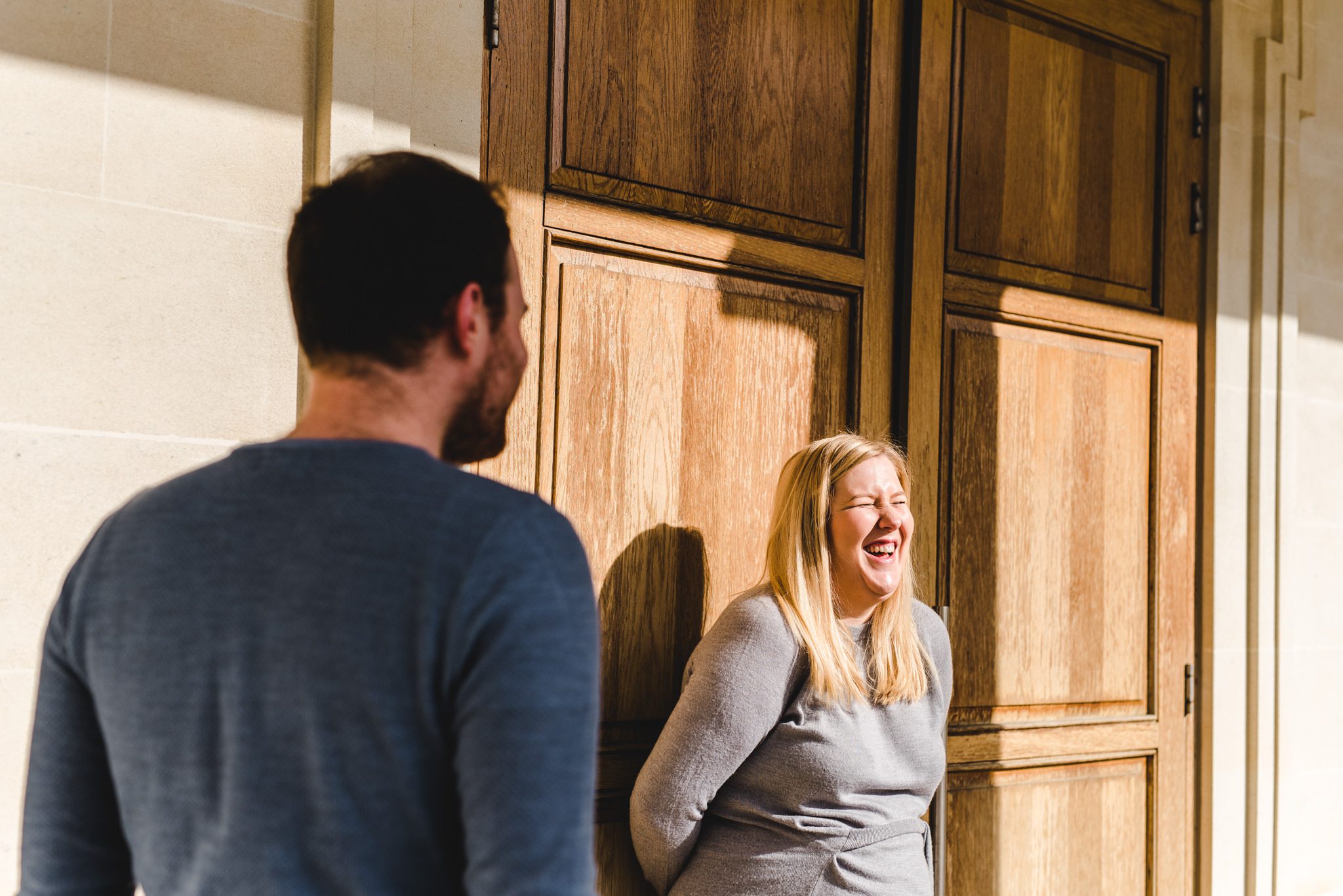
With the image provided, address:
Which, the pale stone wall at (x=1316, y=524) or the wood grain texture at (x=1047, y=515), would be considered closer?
the wood grain texture at (x=1047, y=515)

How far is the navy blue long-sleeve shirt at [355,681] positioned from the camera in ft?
2.46

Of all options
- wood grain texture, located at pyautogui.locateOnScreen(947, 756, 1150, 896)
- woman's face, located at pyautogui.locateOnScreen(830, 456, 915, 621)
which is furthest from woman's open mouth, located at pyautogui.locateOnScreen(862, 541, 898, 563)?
wood grain texture, located at pyautogui.locateOnScreen(947, 756, 1150, 896)

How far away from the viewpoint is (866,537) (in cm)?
197

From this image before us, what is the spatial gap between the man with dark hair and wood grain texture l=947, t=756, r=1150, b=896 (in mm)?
1799

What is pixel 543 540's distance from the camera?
2.59 ft

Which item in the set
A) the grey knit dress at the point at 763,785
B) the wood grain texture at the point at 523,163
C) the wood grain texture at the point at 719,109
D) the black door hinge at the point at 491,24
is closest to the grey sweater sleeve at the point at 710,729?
the grey knit dress at the point at 763,785

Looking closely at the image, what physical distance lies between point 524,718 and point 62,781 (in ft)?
1.29

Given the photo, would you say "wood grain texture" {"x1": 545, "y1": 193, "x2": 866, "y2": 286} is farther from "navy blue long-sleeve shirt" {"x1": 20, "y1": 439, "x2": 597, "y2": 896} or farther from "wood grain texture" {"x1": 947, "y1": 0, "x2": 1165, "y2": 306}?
"navy blue long-sleeve shirt" {"x1": 20, "y1": 439, "x2": 597, "y2": 896}

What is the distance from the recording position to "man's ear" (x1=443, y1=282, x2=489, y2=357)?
85 cm

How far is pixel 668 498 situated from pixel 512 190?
1.83ft

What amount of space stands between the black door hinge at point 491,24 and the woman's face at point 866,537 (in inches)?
34.4

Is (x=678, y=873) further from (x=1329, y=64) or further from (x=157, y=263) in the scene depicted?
(x=1329, y=64)

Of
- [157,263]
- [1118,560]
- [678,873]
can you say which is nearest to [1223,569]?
[1118,560]

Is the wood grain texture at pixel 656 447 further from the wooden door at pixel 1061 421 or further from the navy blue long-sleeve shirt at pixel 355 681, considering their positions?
the navy blue long-sleeve shirt at pixel 355 681
